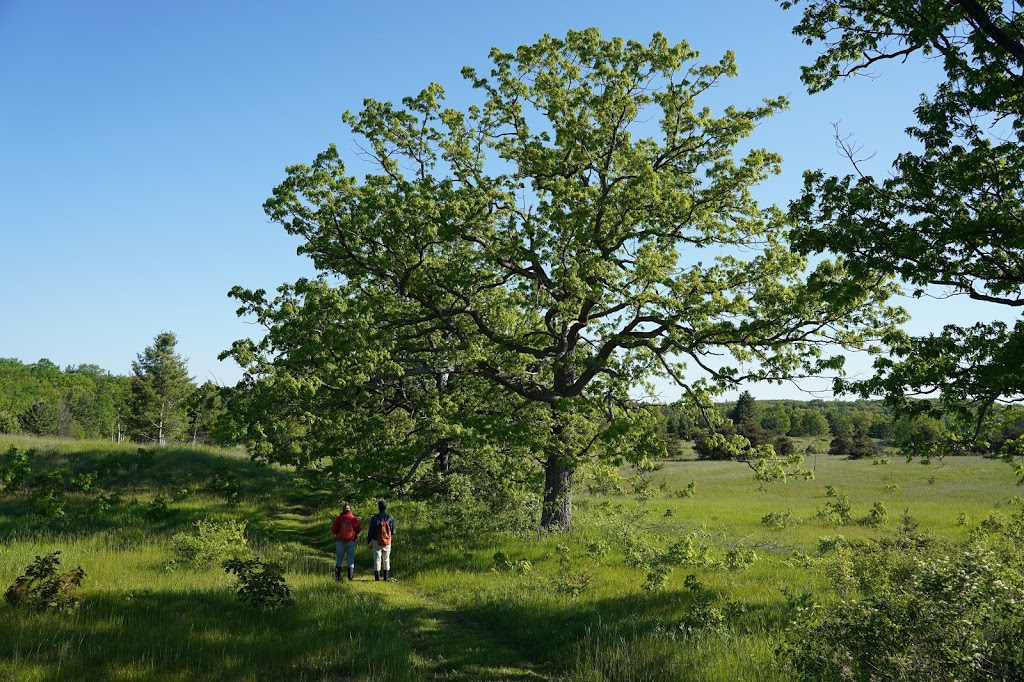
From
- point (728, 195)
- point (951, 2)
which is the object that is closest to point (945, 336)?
point (951, 2)

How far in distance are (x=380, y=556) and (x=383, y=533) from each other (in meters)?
0.73

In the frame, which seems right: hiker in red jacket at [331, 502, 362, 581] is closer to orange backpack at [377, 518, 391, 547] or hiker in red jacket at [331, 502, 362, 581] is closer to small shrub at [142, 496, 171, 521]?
orange backpack at [377, 518, 391, 547]

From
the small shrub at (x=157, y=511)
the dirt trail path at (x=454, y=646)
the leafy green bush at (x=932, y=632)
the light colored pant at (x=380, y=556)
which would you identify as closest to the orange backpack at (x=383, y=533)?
the light colored pant at (x=380, y=556)

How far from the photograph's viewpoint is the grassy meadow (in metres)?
8.51

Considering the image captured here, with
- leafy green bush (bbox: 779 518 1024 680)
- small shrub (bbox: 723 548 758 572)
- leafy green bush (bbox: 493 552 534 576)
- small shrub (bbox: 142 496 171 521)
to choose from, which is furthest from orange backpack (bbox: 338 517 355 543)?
leafy green bush (bbox: 779 518 1024 680)

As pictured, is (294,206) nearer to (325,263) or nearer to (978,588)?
(325,263)

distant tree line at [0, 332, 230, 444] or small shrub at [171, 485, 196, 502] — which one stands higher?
distant tree line at [0, 332, 230, 444]

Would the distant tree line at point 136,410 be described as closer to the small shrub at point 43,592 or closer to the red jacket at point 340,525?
the red jacket at point 340,525

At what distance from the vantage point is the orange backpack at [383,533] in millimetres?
15977

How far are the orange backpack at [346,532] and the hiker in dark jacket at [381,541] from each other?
0.57 m

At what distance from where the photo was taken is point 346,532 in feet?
51.1

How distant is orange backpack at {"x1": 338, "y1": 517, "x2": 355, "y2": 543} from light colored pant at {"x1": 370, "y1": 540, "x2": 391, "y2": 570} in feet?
2.33

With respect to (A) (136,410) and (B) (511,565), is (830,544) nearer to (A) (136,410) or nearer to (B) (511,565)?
(B) (511,565)

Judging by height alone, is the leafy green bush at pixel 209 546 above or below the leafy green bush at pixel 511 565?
above
